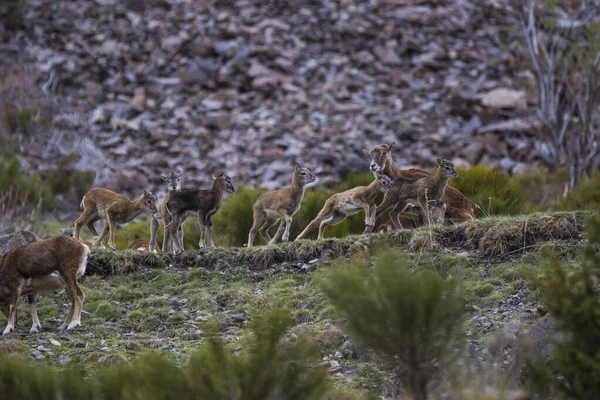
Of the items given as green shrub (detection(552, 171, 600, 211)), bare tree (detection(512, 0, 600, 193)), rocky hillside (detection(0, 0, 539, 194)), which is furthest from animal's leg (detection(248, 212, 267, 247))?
rocky hillside (detection(0, 0, 539, 194))

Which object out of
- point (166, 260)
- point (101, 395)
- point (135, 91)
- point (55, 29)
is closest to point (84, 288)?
point (166, 260)

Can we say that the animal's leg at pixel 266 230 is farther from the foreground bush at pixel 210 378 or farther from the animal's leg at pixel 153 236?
the foreground bush at pixel 210 378

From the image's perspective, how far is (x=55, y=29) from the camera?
38.8 meters

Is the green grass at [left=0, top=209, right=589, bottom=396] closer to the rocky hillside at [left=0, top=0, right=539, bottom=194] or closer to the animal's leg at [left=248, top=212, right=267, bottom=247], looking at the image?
the animal's leg at [left=248, top=212, right=267, bottom=247]

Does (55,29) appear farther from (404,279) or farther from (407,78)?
(404,279)

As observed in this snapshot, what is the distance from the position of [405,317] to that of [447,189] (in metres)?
6.41

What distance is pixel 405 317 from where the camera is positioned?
797 centimetres

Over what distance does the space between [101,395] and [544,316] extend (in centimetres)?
467

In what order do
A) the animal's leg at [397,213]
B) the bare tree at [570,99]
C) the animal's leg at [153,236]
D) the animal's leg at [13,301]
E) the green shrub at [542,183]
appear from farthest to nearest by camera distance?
the bare tree at [570,99] → the green shrub at [542,183] → the animal's leg at [153,236] → the animal's leg at [397,213] → the animal's leg at [13,301]

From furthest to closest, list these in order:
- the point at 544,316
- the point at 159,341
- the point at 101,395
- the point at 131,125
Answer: the point at 131,125 → the point at 159,341 → the point at 544,316 → the point at 101,395

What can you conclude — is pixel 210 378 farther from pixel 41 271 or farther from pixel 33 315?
pixel 33 315

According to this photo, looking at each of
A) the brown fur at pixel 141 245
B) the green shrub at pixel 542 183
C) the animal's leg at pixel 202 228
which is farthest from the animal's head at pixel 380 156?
the green shrub at pixel 542 183

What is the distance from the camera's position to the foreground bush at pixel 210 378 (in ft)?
24.1

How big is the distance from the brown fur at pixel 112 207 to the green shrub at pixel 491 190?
554cm
